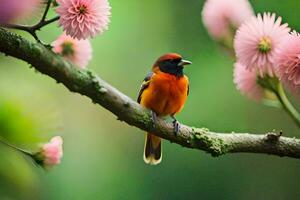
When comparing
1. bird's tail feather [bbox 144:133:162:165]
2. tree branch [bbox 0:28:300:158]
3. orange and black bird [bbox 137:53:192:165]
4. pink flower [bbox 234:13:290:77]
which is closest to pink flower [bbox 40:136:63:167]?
tree branch [bbox 0:28:300:158]

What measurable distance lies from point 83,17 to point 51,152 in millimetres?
138

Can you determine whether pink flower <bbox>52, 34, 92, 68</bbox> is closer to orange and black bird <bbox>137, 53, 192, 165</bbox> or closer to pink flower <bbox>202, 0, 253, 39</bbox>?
pink flower <bbox>202, 0, 253, 39</bbox>

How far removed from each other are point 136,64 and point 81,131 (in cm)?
37

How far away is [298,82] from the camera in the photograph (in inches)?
19.5

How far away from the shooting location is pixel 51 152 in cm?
53

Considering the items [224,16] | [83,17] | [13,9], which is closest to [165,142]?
[224,16]

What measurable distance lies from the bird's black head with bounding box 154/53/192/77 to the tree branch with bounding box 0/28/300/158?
1.42 feet

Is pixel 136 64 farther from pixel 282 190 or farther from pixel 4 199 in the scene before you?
pixel 4 199

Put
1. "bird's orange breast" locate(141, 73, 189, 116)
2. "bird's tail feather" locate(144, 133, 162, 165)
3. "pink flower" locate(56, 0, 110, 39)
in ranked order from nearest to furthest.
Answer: "pink flower" locate(56, 0, 110, 39), "bird's orange breast" locate(141, 73, 189, 116), "bird's tail feather" locate(144, 133, 162, 165)

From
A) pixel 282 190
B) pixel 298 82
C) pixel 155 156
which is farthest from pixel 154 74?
pixel 282 190

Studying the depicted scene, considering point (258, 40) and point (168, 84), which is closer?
point (258, 40)

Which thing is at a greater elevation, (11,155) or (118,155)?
(118,155)

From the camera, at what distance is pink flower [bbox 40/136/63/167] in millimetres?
521

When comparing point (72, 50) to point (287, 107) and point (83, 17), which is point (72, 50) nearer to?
point (83, 17)
